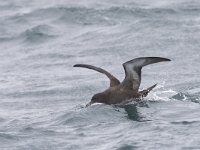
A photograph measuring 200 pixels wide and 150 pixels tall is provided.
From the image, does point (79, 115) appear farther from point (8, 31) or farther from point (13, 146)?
point (8, 31)

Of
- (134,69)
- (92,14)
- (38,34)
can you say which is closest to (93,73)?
(134,69)

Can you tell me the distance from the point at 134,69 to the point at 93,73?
4.21 metres

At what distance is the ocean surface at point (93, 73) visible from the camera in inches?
517

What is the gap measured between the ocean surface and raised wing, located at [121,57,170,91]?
1.28 ft

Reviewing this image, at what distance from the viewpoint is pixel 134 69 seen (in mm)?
14664

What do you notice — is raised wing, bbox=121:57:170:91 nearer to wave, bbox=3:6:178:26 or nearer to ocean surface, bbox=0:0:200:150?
ocean surface, bbox=0:0:200:150

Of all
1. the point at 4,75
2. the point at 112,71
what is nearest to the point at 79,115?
the point at 112,71

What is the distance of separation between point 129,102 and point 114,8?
9535mm

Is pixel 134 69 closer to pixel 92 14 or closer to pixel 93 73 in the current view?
pixel 93 73

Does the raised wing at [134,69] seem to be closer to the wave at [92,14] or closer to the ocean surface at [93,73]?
the ocean surface at [93,73]

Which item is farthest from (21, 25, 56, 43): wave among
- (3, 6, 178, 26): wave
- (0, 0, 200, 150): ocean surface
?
(3, 6, 178, 26): wave

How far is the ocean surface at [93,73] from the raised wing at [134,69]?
39 cm

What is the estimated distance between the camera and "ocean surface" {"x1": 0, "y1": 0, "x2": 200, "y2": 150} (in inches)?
517

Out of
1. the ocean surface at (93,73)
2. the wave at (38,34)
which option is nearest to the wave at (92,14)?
the ocean surface at (93,73)
